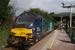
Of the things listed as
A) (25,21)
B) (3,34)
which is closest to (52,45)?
(25,21)

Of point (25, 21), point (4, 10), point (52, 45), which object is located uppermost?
point (4, 10)

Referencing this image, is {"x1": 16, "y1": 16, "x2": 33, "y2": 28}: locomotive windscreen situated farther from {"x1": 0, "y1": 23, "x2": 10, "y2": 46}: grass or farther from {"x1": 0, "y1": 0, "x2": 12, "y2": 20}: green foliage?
{"x1": 0, "y1": 0, "x2": 12, "y2": 20}: green foliage

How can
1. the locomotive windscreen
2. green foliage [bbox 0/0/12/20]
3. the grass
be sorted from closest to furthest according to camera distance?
A: 1. green foliage [bbox 0/0/12/20]
2. the grass
3. the locomotive windscreen

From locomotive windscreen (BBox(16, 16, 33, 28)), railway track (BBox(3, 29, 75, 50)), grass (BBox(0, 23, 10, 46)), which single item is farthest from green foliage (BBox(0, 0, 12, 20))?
locomotive windscreen (BBox(16, 16, 33, 28))

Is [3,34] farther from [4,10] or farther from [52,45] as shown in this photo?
[52,45]

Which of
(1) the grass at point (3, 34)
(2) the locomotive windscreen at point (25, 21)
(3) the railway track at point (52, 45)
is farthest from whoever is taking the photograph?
(2) the locomotive windscreen at point (25, 21)

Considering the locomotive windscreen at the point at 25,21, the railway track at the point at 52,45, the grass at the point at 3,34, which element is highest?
the locomotive windscreen at the point at 25,21

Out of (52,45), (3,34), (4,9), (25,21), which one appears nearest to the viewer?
(4,9)

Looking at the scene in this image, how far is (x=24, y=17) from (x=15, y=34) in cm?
213

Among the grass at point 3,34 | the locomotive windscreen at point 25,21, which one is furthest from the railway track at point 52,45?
the grass at point 3,34

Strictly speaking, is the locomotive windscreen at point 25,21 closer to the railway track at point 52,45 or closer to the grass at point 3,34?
the railway track at point 52,45

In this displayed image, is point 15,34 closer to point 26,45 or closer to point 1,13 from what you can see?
point 26,45

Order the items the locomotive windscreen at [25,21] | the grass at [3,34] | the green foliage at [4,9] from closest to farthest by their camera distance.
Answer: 1. the green foliage at [4,9]
2. the grass at [3,34]
3. the locomotive windscreen at [25,21]

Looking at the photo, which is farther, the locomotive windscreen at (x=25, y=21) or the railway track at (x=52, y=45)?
the locomotive windscreen at (x=25, y=21)
